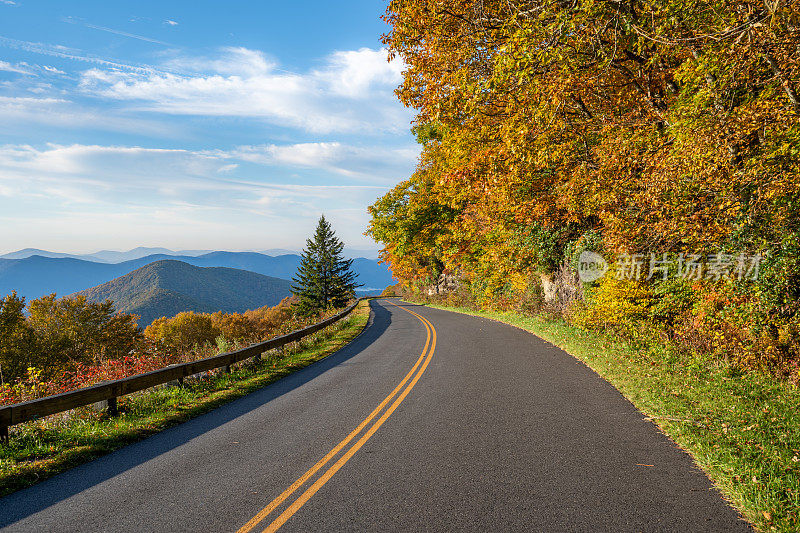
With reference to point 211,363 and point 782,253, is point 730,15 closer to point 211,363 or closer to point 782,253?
point 782,253

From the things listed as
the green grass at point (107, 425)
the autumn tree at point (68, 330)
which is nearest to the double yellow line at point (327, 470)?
the green grass at point (107, 425)

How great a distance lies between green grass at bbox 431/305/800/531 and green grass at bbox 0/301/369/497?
8.09m

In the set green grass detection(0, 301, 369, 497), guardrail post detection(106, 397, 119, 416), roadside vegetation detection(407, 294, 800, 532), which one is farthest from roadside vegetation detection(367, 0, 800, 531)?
guardrail post detection(106, 397, 119, 416)

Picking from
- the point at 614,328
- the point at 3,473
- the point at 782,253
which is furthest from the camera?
the point at 614,328

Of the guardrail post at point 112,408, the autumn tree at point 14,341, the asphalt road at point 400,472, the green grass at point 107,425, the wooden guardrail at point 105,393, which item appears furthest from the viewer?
the autumn tree at point 14,341

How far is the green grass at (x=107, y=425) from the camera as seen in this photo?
5.45 meters

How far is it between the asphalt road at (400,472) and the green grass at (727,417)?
10.3 inches

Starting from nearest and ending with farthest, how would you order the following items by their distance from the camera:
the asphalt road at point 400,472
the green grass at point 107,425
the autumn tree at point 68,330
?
the asphalt road at point 400,472
the green grass at point 107,425
the autumn tree at point 68,330

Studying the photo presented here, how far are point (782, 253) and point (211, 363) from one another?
12.8m

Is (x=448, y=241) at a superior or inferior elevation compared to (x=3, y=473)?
superior

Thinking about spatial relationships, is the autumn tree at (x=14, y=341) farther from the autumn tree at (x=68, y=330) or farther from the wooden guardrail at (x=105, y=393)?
the wooden guardrail at (x=105, y=393)

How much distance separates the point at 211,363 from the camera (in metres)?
10.3

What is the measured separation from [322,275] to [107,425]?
49308 mm

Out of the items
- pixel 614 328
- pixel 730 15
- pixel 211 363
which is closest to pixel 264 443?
pixel 211 363
